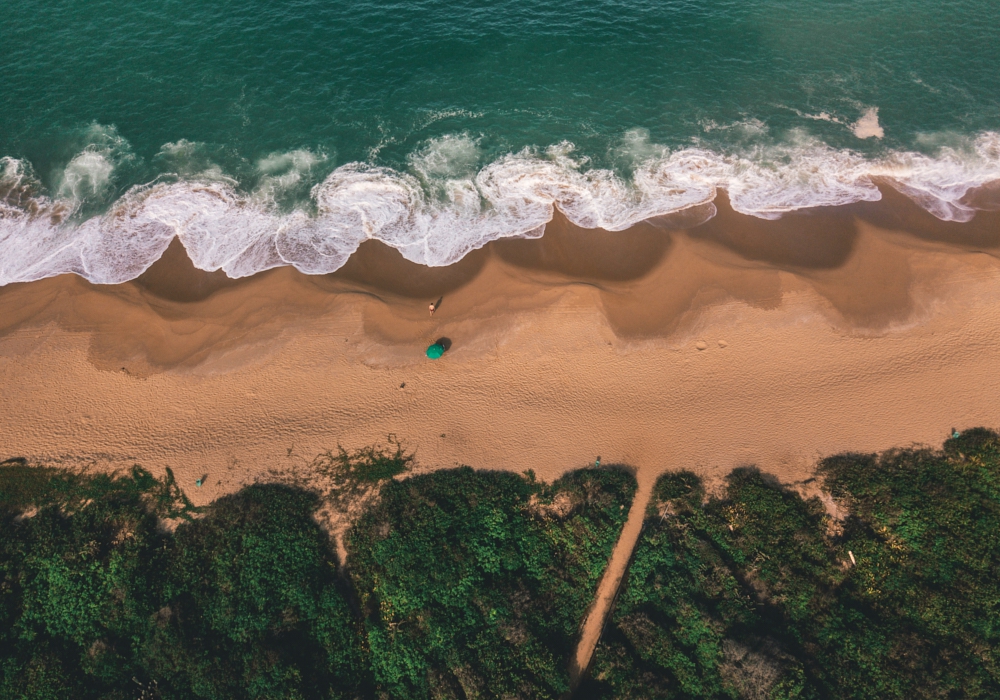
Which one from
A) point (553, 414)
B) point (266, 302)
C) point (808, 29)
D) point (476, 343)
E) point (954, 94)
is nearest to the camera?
point (553, 414)

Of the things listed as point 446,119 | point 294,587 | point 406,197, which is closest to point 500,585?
point 294,587

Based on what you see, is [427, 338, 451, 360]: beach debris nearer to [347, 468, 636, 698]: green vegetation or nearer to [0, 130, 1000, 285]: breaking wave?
[0, 130, 1000, 285]: breaking wave

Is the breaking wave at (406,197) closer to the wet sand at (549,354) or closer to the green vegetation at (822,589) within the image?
the wet sand at (549,354)

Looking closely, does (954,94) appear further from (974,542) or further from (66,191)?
(66,191)

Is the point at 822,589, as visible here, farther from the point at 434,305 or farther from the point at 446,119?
the point at 446,119

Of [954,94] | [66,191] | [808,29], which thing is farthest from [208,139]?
[954,94]

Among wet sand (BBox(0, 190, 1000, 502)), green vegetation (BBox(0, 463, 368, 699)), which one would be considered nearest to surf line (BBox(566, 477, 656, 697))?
wet sand (BBox(0, 190, 1000, 502))
